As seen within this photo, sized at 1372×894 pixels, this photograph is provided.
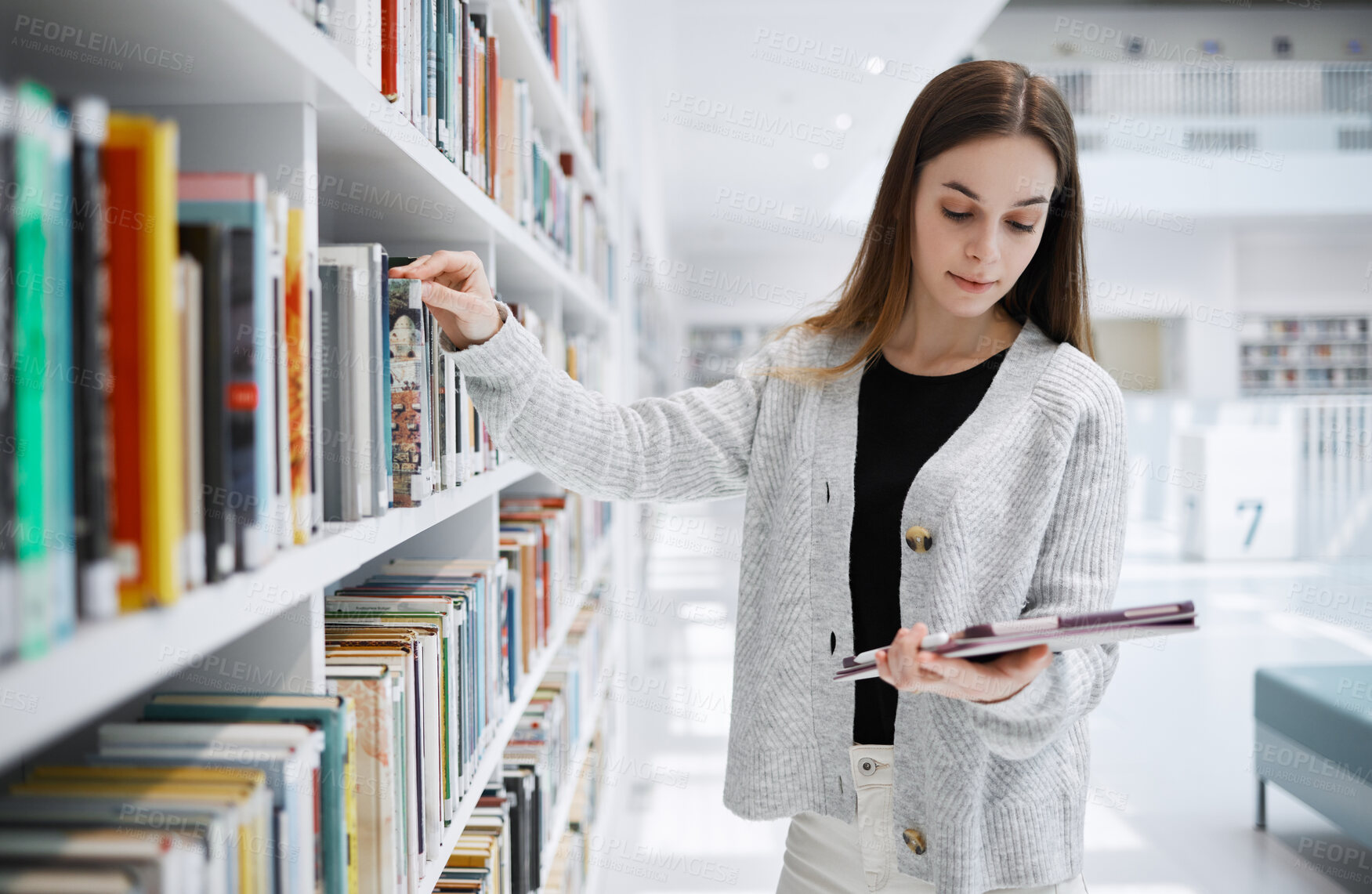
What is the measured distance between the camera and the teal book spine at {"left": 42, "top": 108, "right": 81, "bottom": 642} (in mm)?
402

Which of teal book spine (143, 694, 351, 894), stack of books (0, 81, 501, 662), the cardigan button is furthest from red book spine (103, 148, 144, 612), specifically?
the cardigan button

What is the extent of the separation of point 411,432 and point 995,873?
0.78 meters

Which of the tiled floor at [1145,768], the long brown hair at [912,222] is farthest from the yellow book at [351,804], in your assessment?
the tiled floor at [1145,768]

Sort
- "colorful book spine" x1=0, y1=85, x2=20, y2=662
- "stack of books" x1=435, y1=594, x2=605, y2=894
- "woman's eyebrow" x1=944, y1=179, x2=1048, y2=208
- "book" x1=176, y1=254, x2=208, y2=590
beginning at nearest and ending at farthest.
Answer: "colorful book spine" x1=0, y1=85, x2=20, y2=662 < "book" x1=176, y1=254, x2=208, y2=590 < "woman's eyebrow" x1=944, y1=179, x2=1048, y2=208 < "stack of books" x1=435, y1=594, x2=605, y2=894

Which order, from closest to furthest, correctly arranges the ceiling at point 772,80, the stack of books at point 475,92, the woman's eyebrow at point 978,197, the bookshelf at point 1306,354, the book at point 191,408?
the book at point 191,408
the stack of books at point 475,92
the woman's eyebrow at point 978,197
the ceiling at point 772,80
the bookshelf at point 1306,354

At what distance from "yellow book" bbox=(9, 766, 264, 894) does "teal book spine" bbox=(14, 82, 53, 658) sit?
0.21 meters

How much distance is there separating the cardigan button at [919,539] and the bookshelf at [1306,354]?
1266 centimetres

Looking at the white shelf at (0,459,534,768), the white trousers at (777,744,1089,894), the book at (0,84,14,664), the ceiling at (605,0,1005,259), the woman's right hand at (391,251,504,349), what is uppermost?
the ceiling at (605,0,1005,259)

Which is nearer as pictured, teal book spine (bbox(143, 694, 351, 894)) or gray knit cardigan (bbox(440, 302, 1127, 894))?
teal book spine (bbox(143, 694, 351, 894))

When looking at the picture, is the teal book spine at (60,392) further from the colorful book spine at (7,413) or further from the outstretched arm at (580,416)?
the outstretched arm at (580,416)

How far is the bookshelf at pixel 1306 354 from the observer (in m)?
11.7

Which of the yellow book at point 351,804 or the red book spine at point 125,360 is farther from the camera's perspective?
the yellow book at point 351,804

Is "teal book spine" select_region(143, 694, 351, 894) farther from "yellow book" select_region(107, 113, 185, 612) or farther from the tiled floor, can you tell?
the tiled floor

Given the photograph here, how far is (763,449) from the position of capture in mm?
1169
